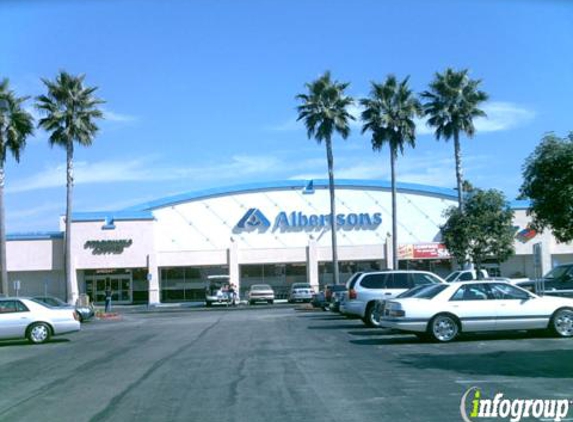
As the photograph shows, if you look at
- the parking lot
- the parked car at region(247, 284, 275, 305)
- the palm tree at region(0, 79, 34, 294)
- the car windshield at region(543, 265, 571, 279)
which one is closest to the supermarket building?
the parked car at region(247, 284, 275, 305)

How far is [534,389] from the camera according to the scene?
403 inches

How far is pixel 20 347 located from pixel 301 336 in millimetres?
Result: 8035

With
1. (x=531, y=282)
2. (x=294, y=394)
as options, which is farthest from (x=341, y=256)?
(x=294, y=394)

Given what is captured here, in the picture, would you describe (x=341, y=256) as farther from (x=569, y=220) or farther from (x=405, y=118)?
(x=569, y=220)

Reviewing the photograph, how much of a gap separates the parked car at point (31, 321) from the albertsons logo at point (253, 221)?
35.3 metres

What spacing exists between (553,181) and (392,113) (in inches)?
1001

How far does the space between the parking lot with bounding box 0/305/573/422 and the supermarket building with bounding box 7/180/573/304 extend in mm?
35889

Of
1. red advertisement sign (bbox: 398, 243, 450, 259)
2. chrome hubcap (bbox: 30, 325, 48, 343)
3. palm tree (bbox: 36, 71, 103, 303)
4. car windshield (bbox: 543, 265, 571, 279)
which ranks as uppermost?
palm tree (bbox: 36, 71, 103, 303)

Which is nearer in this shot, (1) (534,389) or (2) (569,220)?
(1) (534,389)

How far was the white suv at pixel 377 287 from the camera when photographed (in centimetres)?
2278

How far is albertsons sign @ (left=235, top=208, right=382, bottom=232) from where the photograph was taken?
5706 centimetres

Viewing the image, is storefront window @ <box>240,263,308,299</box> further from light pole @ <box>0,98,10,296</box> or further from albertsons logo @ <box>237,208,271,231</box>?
light pole @ <box>0,98,10,296</box>

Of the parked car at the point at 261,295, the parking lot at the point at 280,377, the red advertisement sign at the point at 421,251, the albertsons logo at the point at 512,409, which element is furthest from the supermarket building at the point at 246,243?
the albertsons logo at the point at 512,409

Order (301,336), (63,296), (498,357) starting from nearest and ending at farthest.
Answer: (498,357), (301,336), (63,296)
